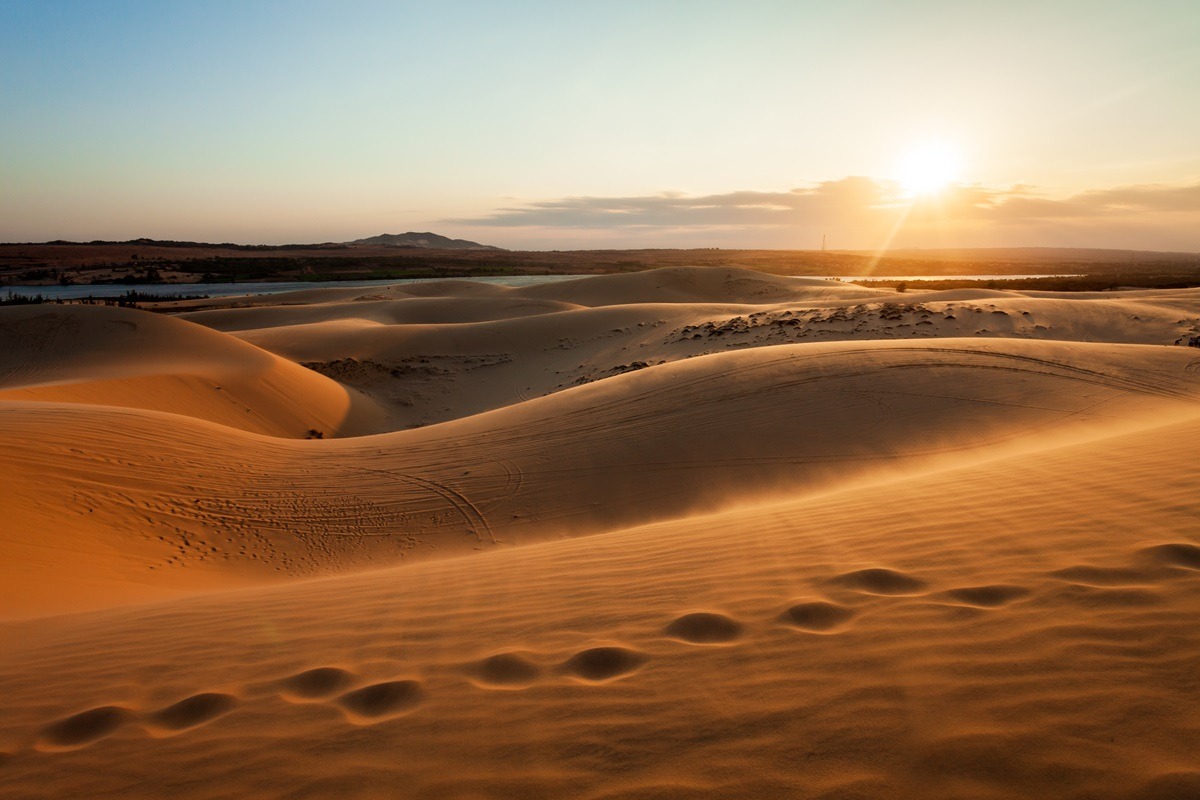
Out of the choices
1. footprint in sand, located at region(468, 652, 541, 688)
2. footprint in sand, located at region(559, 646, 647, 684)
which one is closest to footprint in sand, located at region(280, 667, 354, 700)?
footprint in sand, located at region(468, 652, 541, 688)

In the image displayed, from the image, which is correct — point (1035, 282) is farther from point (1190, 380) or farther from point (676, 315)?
point (1190, 380)

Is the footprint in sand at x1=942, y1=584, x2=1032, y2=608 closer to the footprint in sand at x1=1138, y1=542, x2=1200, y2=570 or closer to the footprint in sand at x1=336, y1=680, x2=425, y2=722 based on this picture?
the footprint in sand at x1=1138, y1=542, x2=1200, y2=570

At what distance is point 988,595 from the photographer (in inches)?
126

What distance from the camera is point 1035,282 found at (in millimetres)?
37938

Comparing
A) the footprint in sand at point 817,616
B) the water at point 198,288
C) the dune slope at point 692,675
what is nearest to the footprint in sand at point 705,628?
the dune slope at point 692,675

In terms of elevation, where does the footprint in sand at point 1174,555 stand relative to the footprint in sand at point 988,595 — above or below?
above

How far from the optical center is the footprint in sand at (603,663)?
291 centimetres

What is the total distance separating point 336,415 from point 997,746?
663 inches

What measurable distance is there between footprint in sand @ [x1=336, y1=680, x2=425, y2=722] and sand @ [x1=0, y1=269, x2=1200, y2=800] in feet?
0.06

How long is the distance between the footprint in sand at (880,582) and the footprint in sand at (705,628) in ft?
2.48

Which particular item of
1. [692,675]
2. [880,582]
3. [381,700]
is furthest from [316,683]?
[880,582]

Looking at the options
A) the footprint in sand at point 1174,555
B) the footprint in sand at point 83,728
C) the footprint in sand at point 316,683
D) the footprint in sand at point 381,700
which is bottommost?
the footprint in sand at point 83,728

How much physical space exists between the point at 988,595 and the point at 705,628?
138cm

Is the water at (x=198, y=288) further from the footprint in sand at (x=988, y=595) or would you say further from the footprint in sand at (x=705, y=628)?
the footprint in sand at (x=988, y=595)
